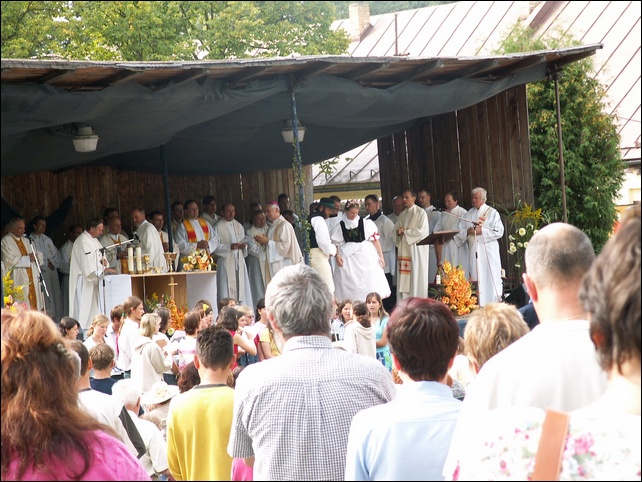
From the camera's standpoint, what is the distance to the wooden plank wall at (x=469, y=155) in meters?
14.2

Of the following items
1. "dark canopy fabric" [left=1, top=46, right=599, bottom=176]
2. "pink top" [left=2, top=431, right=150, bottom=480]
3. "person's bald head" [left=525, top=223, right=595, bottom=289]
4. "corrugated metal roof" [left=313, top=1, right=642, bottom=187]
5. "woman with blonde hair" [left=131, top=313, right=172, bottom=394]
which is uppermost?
"corrugated metal roof" [left=313, top=1, right=642, bottom=187]

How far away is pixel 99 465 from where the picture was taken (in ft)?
7.84

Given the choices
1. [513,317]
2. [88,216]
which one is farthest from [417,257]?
[513,317]

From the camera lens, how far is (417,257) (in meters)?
14.7

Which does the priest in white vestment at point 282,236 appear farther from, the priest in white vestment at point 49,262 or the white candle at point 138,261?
the priest in white vestment at point 49,262

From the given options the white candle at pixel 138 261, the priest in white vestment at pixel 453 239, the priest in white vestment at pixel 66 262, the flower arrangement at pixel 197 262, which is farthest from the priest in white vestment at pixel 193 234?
the priest in white vestment at pixel 453 239

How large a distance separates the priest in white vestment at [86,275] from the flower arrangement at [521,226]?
214 inches

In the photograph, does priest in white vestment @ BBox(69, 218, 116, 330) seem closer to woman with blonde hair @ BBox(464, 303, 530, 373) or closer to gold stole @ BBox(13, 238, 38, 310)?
gold stole @ BBox(13, 238, 38, 310)

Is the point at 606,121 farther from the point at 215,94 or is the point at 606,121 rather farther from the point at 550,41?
the point at 215,94

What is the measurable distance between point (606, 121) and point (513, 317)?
14716mm

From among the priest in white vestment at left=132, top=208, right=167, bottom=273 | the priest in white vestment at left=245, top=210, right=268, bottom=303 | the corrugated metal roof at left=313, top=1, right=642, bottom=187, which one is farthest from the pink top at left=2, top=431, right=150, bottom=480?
the corrugated metal roof at left=313, top=1, right=642, bottom=187

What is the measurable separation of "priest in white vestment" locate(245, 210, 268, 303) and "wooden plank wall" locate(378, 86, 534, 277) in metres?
2.45

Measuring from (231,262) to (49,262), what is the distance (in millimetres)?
2600

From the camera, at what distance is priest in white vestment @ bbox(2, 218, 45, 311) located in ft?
41.7
